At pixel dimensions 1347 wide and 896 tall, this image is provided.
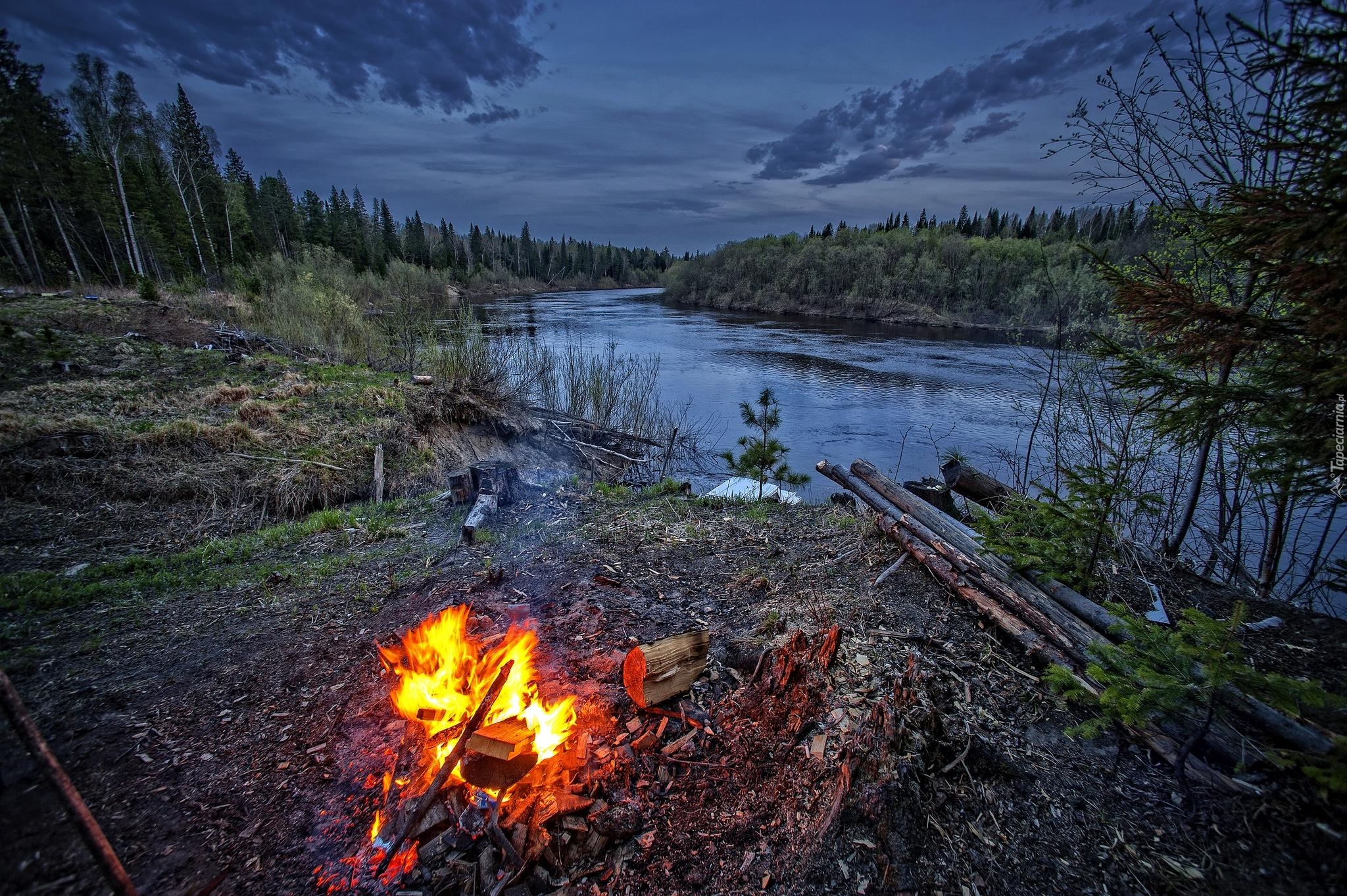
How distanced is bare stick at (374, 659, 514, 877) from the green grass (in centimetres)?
309

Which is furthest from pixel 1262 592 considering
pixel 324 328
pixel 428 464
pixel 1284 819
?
pixel 324 328

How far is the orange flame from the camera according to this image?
8.95 feet

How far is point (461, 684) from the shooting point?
2.98 m

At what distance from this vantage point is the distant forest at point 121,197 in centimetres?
2580

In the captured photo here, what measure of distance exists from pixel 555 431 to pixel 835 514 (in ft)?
25.5

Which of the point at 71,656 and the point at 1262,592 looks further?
the point at 1262,592

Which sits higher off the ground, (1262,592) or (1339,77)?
(1339,77)

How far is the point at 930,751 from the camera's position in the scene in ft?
8.09

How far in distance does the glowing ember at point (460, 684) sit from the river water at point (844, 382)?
8331 millimetres

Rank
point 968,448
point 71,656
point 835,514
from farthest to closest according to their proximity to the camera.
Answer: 1. point 968,448
2. point 835,514
3. point 71,656

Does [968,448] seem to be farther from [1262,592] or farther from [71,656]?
[71,656]

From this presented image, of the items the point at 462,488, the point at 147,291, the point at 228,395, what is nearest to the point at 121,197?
the point at 147,291

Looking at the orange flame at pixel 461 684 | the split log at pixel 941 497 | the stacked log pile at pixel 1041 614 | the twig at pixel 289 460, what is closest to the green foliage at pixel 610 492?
the stacked log pile at pixel 1041 614

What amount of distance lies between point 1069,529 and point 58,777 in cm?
517
